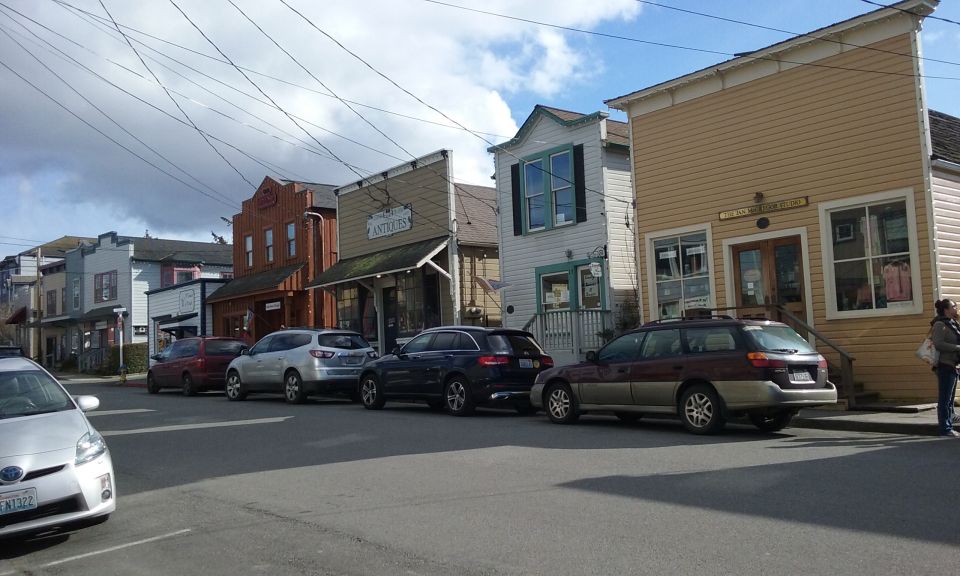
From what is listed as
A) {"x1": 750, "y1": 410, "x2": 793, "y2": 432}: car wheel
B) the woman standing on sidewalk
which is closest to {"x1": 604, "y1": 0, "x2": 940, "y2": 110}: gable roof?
the woman standing on sidewalk

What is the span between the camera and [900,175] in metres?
13.8

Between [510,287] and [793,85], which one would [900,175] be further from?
[510,287]

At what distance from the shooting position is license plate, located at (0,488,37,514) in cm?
593

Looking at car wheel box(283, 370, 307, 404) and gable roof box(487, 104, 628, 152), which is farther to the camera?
gable roof box(487, 104, 628, 152)

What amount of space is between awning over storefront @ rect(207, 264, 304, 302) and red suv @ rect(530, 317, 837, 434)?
1953cm

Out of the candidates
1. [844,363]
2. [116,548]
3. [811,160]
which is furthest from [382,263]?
[116,548]

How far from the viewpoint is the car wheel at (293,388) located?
18.0 metres

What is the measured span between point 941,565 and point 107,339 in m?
46.8

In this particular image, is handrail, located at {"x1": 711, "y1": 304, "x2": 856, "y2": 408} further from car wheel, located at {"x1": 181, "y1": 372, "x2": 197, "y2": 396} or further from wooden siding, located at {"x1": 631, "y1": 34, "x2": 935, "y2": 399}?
car wheel, located at {"x1": 181, "y1": 372, "x2": 197, "y2": 396}

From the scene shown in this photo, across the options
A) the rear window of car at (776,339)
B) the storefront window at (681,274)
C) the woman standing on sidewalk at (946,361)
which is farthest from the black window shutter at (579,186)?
the woman standing on sidewalk at (946,361)

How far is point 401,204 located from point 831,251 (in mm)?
14448

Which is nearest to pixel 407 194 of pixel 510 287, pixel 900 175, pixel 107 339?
pixel 510 287

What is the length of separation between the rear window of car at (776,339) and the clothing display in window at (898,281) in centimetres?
368

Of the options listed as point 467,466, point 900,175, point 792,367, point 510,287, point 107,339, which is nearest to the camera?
point 467,466
